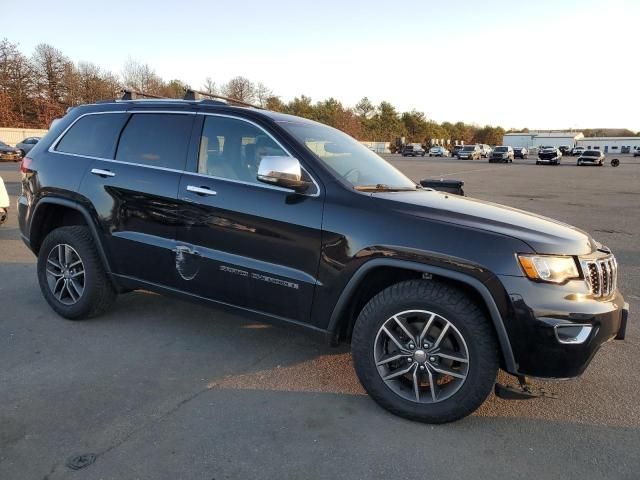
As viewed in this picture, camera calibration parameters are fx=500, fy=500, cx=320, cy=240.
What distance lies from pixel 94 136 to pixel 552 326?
3882 mm

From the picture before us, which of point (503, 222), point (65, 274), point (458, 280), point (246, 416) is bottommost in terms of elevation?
point (246, 416)

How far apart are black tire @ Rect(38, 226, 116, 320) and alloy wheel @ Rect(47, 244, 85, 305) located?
3 centimetres

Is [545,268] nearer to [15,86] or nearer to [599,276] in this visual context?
[599,276]

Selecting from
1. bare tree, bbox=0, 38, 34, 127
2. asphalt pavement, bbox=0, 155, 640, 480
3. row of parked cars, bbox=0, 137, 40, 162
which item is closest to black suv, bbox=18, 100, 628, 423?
asphalt pavement, bbox=0, 155, 640, 480

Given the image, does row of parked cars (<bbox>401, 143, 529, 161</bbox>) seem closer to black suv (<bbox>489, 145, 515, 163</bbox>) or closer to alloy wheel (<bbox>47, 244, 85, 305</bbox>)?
black suv (<bbox>489, 145, 515, 163</bbox>)

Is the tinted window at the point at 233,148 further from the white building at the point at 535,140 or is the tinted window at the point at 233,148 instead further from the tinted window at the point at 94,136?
the white building at the point at 535,140

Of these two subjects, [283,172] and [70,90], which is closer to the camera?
[283,172]

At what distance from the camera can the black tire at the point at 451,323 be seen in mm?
2820

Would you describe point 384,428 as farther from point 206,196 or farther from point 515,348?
point 206,196

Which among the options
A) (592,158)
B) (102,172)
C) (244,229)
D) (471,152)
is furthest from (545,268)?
(471,152)

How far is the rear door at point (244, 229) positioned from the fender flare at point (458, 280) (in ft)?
0.89

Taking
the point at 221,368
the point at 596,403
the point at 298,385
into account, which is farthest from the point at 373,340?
the point at 596,403

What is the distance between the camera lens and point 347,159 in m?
3.80

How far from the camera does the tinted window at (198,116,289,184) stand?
3561 mm
